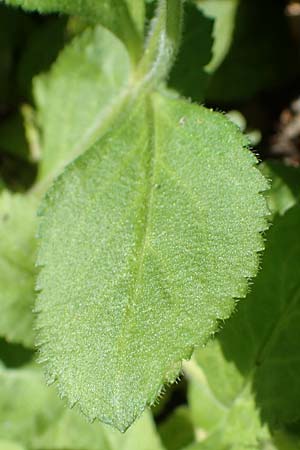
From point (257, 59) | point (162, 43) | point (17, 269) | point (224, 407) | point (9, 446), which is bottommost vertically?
point (9, 446)

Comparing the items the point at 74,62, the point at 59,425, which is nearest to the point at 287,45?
the point at 74,62

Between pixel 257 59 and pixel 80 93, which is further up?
pixel 257 59

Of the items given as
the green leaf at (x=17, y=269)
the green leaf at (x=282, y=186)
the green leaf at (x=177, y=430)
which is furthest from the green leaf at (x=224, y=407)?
the green leaf at (x=17, y=269)

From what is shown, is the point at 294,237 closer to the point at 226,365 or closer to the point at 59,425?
the point at 226,365

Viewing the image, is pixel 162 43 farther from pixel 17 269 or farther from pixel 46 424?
pixel 46 424

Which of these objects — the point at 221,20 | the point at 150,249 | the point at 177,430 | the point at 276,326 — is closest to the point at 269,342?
the point at 276,326

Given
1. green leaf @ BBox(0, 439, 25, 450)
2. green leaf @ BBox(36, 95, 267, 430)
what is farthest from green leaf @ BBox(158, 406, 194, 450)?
green leaf @ BBox(36, 95, 267, 430)

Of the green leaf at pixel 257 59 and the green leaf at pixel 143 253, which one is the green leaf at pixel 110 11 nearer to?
the green leaf at pixel 143 253
